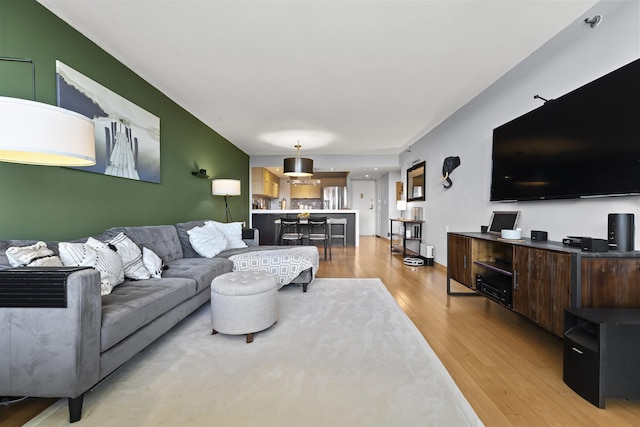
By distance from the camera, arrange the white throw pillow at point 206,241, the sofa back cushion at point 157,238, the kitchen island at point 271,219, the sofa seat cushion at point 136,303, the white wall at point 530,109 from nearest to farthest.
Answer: the sofa seat cushion at point 136,303 < the white wall at point 530,109 < the sofa back cushion at point 157,238 < the white throw pillow at point 206,241 < the kitchen island at point 271,219

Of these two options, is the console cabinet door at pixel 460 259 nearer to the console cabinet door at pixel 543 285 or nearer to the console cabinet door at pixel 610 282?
the console cabinet door at pixel 543 285

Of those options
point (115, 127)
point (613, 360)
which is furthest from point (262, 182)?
point (613, 360)

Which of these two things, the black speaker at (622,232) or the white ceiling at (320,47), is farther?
the white ceiling at (320,47)

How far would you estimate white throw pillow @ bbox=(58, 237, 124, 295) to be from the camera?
184cm

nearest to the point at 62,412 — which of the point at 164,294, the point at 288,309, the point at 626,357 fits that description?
the point at 164,294

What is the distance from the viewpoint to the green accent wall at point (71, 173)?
1892mm

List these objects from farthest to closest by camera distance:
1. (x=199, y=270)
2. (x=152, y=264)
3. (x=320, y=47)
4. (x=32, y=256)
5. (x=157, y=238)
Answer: (x=157, y=238), (x=199, y=270), (x=320, y=47), (x=152, y=264), (x=32, y=256)

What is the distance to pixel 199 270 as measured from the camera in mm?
2676

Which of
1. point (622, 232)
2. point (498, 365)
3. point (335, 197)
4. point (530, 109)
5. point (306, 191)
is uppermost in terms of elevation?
point (530, 109)

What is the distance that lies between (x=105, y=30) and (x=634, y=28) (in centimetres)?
404

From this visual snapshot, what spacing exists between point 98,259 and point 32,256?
40 cm

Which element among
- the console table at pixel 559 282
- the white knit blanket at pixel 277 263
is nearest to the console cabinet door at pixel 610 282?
the console table at pixel 559 282

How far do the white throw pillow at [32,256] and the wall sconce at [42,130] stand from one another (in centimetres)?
63

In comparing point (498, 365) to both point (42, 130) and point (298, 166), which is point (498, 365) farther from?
point (298, 166)
